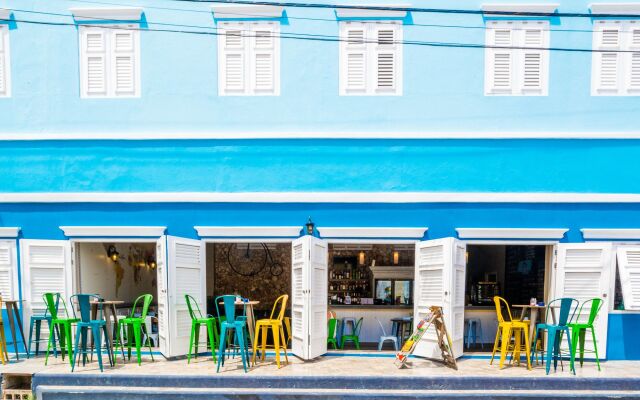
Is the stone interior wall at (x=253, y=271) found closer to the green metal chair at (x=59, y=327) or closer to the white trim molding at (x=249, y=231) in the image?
the white trim molding at (x=249, y=231)

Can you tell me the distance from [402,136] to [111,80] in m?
5.10

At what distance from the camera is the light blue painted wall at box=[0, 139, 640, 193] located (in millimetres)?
8391

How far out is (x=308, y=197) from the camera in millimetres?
8430

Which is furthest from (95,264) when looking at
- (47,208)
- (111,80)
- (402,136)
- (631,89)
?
(631,89)

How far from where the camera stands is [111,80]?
860 centimetres

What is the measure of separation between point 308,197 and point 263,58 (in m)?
2.51

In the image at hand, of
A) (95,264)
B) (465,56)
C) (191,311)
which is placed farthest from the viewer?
(95,264)

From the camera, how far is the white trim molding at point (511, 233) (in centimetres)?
821

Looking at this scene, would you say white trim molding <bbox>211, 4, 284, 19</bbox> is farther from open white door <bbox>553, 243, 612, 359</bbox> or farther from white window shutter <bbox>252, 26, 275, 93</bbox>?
Answer: open white door <bbox>553, 243, 612, 359</bbox>

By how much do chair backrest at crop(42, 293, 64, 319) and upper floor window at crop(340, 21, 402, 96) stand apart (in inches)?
226

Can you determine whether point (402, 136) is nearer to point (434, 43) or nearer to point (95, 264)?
point (434, 43)

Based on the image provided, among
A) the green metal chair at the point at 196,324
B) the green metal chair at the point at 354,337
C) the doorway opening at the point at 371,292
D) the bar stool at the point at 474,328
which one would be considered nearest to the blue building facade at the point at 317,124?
the green metal chair at the point at 196,324

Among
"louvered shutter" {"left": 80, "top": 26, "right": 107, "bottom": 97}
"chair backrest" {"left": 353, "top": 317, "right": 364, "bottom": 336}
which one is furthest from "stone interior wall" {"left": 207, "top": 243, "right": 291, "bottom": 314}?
"louvered shutter" {"left": 80, "top": 26, "right": 107, "bottom": 97}

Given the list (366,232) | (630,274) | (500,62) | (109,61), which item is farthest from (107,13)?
(630,274)
